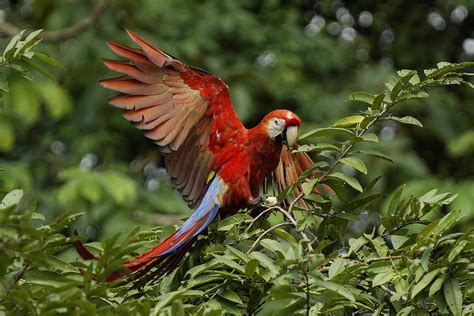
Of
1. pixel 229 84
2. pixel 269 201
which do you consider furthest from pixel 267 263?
pixel 229 84

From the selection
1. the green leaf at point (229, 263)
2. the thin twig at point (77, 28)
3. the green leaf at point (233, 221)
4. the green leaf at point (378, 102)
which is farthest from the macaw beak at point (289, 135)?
the thin twig at point (77, 28)

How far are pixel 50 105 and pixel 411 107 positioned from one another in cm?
204

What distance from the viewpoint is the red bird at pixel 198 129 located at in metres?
2.19

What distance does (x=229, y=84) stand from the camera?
4.46 meters

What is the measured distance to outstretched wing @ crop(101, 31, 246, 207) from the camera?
7.16ft

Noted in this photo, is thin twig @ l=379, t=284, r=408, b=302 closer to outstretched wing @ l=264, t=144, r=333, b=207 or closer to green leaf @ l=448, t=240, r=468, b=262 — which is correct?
green leaf @ l=448, t=240, r=468, b=262

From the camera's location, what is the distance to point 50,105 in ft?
12.4

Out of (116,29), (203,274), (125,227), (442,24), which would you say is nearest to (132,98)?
(203,274)

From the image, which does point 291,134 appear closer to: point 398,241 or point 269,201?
point 269,201

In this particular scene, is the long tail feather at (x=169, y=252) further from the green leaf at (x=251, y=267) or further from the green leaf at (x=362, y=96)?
the green leaf at (x=362, y=96)

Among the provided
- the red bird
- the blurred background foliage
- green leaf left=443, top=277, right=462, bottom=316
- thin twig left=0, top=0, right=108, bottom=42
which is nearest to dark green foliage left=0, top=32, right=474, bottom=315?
green leaf left=443, top=277, right=462, bottom=316

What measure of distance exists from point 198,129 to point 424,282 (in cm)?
100

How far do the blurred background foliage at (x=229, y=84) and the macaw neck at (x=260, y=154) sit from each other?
4.69 feet

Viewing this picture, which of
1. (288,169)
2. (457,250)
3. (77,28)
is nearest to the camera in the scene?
(457,250)
